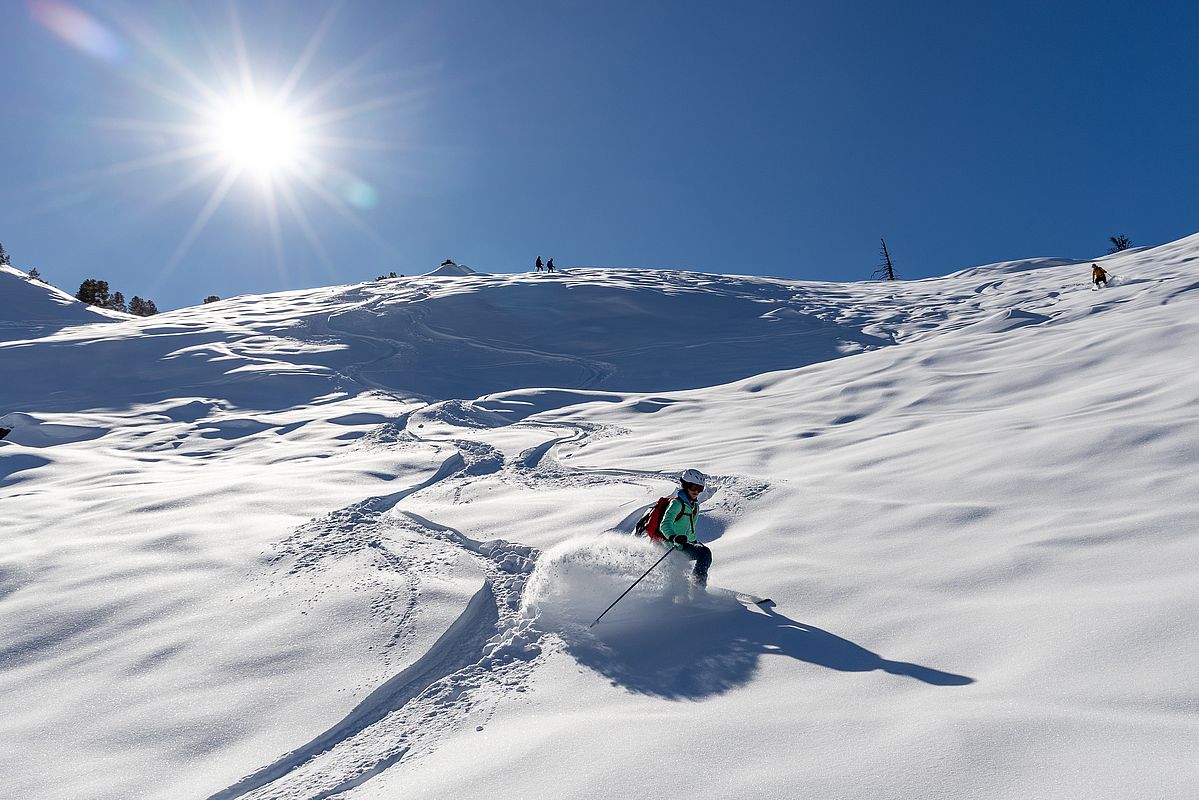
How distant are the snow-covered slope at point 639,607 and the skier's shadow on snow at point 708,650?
0.09 ft

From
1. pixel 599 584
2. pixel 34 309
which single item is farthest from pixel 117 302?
pixel 599 584

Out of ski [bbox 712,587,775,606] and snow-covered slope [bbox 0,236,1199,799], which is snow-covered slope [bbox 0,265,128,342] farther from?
ski [bbox 712,587,775,606]

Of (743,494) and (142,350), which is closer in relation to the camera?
(743,494)

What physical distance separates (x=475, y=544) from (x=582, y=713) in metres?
3.27

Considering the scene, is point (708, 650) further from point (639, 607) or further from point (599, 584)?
point (599, 584)

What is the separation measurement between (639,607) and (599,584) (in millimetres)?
459

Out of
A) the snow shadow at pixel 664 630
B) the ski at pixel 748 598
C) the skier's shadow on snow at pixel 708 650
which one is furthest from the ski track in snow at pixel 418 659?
the ski at pixel 748 598

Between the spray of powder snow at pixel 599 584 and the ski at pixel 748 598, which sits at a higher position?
the spray of powder snow at pixel 599 584

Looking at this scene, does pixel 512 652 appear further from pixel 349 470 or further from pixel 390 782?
pixel 349 470

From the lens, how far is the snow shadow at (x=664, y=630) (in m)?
4.05

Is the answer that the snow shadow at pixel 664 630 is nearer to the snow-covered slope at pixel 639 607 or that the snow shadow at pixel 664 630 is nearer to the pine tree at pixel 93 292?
the snow-covered slope at pixel 639 607

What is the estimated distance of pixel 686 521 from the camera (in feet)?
18.1

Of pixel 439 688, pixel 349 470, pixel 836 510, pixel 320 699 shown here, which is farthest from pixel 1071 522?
pixel 349 470

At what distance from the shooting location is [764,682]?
12.9 feet
